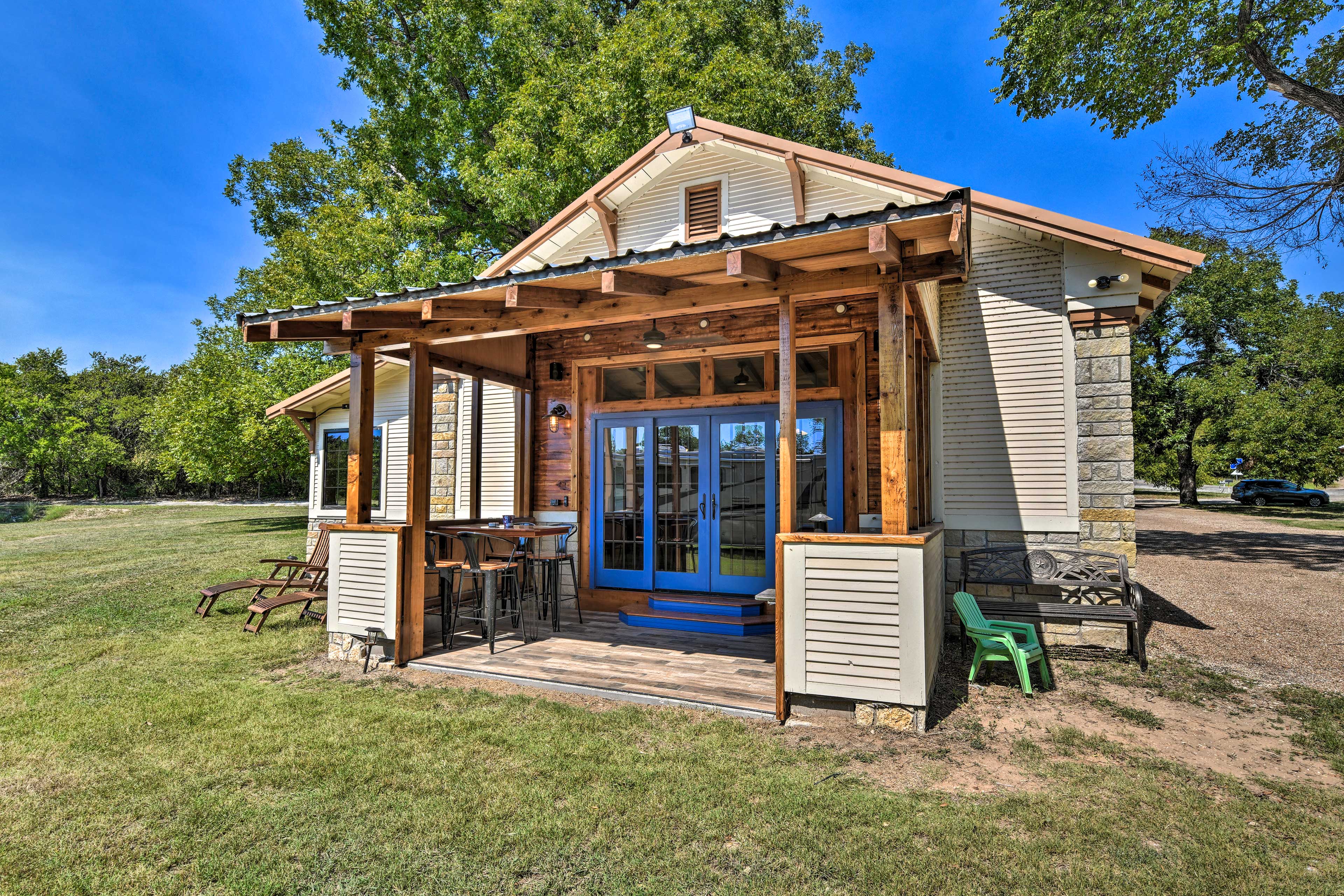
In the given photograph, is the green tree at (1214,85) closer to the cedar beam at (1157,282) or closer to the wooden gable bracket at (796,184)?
the cedar beam at (1157,282)

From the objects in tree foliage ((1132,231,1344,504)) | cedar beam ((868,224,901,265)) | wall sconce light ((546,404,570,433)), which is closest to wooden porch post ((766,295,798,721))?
cedar beam ((868,224,901,265))

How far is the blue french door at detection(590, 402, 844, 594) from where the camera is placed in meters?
6.28

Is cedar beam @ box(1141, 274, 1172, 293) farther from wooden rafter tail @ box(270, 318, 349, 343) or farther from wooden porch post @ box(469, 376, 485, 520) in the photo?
wooden rafter tail @ box(270, 318, 349, 343)

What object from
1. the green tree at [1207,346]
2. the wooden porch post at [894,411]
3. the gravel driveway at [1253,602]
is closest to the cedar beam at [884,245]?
the wooden porch post at [894,411]

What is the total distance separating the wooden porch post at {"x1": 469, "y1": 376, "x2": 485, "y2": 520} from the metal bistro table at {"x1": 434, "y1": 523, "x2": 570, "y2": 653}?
27.7 inches

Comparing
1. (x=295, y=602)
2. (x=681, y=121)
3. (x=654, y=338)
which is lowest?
(x=295, y=602)

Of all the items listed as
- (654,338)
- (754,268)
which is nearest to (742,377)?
(654,338)

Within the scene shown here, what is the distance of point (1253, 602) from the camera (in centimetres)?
784

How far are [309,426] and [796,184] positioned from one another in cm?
1023

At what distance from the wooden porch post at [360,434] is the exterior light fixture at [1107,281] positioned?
6325mm

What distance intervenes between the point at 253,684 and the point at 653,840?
3.77 m

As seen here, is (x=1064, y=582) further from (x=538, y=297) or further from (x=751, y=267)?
(x=538, y=297)

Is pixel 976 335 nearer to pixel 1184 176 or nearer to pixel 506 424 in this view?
pixel 506 424

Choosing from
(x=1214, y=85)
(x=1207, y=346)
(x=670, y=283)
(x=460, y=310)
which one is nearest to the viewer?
(x=670, y=283)
